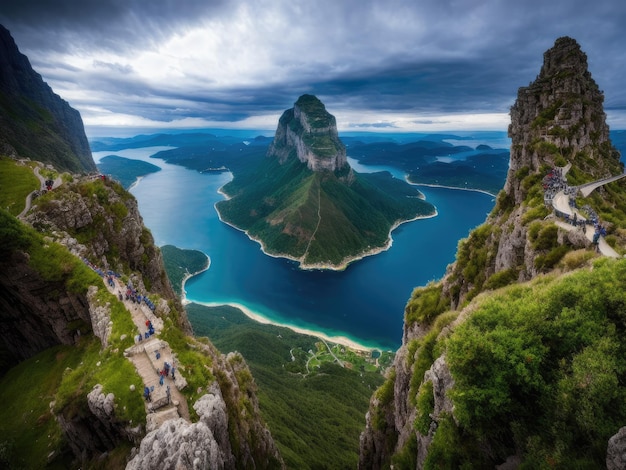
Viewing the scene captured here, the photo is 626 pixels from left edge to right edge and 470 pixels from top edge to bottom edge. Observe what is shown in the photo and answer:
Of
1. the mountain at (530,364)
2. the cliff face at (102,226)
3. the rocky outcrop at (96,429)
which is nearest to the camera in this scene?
the mountain at (530,364)

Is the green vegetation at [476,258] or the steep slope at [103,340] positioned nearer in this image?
the steep slope at [103,340]

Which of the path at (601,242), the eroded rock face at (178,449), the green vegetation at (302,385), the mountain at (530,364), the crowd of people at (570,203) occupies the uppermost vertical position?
the crowd of people at (570,203)

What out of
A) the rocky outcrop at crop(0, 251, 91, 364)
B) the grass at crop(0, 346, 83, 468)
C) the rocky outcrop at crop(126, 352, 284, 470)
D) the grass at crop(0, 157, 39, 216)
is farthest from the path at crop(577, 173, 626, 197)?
the grass at crop(0, 157, 39, 216)

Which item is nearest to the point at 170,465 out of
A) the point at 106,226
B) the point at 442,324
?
the point at 442,324

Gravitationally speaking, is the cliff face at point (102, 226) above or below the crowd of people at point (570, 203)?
below

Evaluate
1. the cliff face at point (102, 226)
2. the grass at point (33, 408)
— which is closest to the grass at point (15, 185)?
the cliff face at point (102, 226)

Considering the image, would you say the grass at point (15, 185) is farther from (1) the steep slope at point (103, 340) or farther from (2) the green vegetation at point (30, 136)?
(2) the green vegetation at point (30, 136)

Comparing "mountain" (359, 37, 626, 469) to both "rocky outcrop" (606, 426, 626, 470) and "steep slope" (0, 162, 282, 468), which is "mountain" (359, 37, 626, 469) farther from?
"steep slope" (0, 162, 282, 468)
